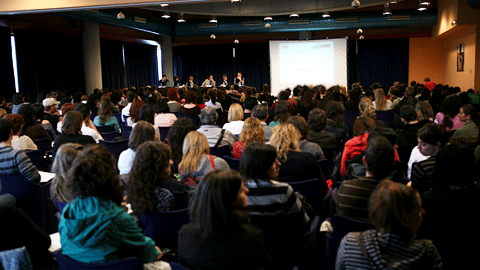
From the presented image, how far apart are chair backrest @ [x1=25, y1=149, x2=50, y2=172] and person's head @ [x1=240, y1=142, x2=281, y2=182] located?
2751mm

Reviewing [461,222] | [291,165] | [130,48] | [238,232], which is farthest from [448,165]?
[130,48]

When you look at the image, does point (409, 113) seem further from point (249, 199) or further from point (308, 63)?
point (308, 63)

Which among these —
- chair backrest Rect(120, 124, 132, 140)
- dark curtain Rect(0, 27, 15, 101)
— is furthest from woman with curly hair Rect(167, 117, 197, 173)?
dark curtain Rect(0, 27, 15, 101)

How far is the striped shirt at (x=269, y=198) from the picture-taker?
252 cm

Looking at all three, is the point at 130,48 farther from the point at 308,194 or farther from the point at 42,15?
the point at 308,194

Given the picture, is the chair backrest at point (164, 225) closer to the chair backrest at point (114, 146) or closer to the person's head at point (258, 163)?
the person's head at point (258, 163)

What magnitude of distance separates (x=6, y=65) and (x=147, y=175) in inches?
472

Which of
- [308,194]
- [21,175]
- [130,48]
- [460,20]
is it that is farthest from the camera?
[130,48]

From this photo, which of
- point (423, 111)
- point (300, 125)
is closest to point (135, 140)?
point (300, 125)

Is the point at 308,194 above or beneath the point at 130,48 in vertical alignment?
beneath

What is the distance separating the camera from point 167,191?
2689 millimetres

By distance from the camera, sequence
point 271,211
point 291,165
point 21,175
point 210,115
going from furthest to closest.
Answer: point 210,115, point 21,175, point 291,165, point 271,211

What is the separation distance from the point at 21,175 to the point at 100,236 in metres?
2.02

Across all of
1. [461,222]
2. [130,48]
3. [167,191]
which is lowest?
[461,222]
